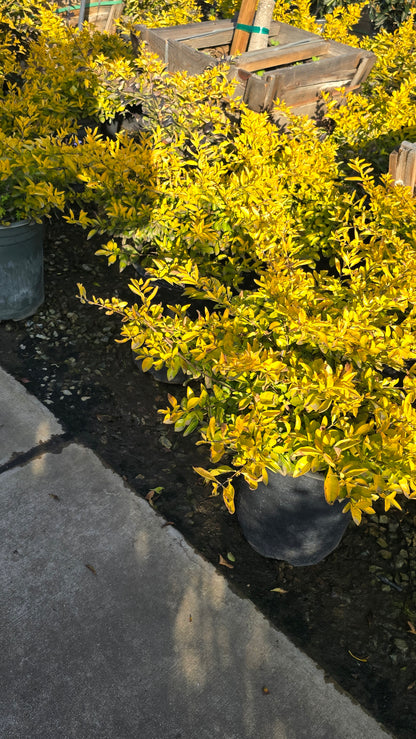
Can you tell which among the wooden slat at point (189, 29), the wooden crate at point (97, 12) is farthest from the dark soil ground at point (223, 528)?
the wooden crate at point (97, 12)

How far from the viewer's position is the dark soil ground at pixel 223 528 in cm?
227

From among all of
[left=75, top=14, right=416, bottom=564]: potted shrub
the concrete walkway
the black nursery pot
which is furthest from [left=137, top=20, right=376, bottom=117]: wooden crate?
the concrete walkway

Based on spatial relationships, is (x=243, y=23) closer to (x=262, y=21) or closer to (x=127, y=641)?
(x=262, y=21)

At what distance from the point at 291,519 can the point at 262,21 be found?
3518 mm

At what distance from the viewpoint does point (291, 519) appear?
92.7 inches

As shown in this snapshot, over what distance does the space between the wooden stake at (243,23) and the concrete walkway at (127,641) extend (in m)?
3.39

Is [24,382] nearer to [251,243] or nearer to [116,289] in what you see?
[116,289]

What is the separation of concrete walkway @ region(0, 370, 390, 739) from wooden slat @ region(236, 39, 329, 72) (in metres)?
3.02

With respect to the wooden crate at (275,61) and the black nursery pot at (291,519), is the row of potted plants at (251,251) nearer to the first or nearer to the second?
the black nursery pot at (291,519)

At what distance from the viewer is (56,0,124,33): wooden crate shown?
5738 mm

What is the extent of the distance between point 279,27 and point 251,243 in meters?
2.54

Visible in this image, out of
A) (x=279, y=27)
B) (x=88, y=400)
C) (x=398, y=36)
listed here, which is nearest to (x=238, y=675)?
(x=88, y=400)

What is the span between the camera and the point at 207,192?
2.99 metres

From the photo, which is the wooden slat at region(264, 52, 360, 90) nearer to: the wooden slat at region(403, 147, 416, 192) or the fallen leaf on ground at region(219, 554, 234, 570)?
the wooden slat at region(403, 147, 416, 192)
